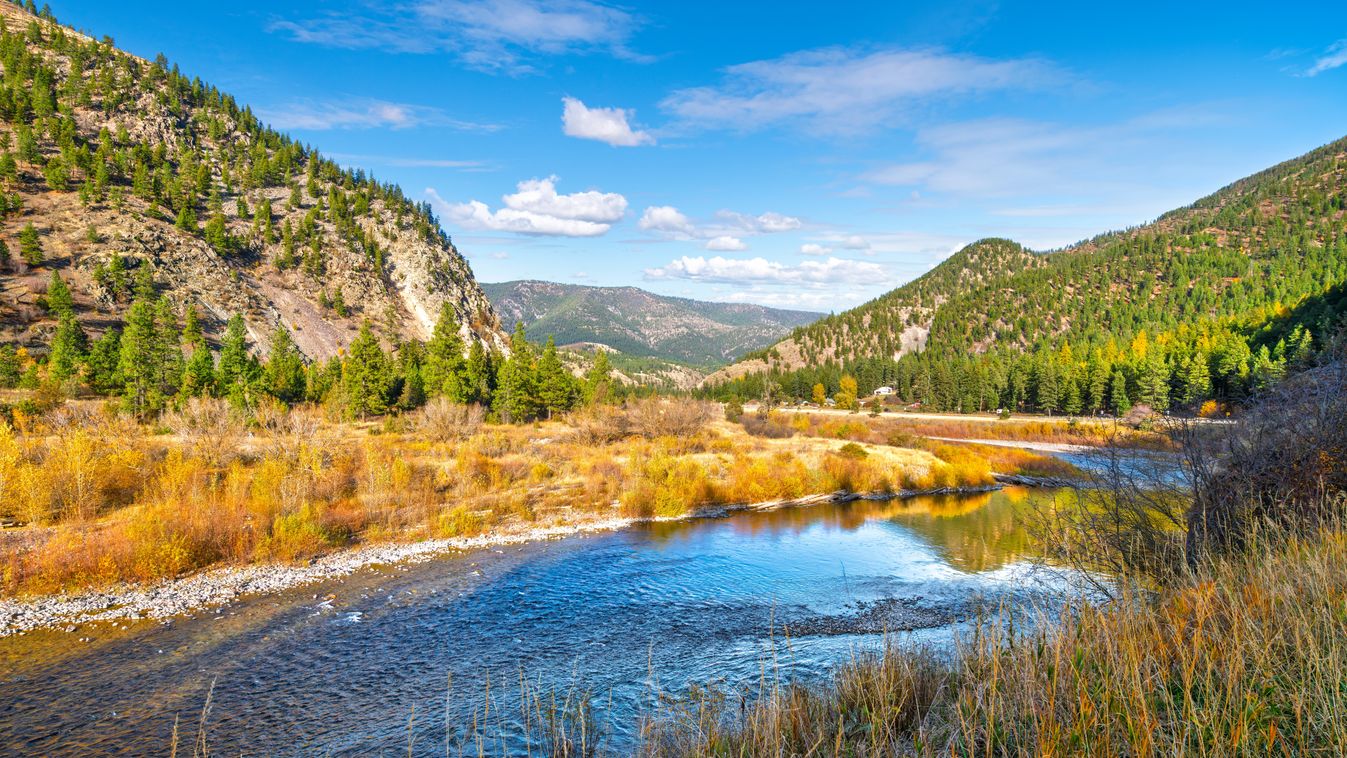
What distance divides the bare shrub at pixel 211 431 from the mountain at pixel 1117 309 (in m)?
94.8

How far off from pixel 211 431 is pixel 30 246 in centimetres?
7046

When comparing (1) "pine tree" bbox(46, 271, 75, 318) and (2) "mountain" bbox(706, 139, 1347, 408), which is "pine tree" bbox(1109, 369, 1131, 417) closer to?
(2) "mountain" bbox(706, 139, 1347, 408)

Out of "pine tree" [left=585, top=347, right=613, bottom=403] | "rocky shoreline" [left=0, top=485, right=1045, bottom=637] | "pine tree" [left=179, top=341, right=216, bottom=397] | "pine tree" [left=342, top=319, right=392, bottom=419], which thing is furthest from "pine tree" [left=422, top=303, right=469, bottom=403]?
"rocky shoreline" [left=0, top=485, right=1045, bottom=637]

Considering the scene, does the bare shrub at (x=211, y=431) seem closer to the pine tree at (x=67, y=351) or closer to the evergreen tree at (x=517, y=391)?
the pine tree at (x=67, y=351)

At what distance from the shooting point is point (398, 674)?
43.4 ft

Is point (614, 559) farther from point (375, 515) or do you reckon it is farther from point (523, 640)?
point (375, 515)

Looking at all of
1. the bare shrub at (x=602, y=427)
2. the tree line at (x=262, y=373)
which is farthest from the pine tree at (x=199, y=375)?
the bare shrub at (x=602, y=427)

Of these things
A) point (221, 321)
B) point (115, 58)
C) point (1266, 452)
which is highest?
point (115, 58)

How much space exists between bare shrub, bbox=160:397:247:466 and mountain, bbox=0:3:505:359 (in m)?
49.4

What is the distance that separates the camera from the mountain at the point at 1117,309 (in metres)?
105

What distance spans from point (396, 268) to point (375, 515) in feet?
378

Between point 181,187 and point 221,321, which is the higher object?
point 181,187

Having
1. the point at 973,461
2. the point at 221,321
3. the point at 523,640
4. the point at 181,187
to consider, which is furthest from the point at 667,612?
the point at 181,187

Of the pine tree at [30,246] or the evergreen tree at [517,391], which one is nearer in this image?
the evergreen tree at [517,391]
